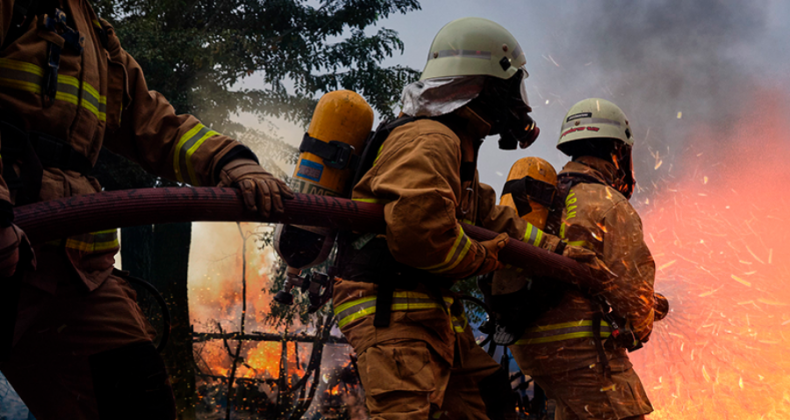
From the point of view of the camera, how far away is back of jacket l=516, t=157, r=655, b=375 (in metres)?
3.65

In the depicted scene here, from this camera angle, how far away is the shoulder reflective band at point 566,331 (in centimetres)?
365

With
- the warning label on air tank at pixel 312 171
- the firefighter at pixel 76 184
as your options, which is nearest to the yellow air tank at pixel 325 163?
the warning label on air tank at pixel 312 171

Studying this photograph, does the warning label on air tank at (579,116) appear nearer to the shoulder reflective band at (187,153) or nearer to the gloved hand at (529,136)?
the gloved hand at (529,136)

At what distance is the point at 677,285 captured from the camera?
5008mm

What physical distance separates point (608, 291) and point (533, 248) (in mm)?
908

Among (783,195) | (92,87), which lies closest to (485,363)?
(92,87)

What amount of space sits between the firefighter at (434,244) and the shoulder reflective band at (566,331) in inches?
32.6

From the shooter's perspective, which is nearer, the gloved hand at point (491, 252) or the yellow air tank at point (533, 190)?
the gloved hand at point (491, 252)

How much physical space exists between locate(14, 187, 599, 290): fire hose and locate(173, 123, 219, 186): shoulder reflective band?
Result: 0.79 ft

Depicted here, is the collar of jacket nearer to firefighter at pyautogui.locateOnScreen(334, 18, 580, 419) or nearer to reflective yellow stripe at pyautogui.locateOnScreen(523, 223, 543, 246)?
reflective yellow stripe at pyautogui.locateOnScreen(523, 223, 543, 246)

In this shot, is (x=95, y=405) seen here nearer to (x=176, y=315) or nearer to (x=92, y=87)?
(x=92, y=87)

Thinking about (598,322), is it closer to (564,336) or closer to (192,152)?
(564,336)

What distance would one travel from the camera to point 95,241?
84.5 inches

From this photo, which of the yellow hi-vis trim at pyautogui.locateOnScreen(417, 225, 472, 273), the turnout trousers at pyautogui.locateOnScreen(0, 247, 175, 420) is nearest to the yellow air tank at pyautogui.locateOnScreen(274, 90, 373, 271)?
the yellow hi-vis trim at pyautogui.locateOnScreen(417, 225, 472, 273)
